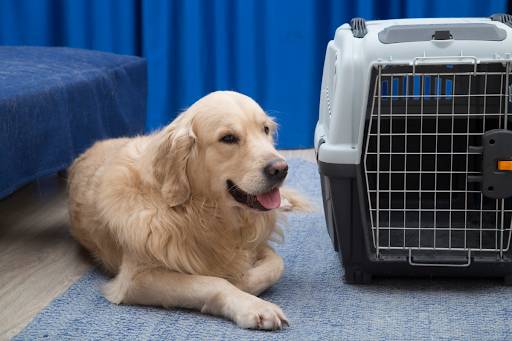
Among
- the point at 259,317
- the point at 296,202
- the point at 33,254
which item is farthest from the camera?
the point at 296,202

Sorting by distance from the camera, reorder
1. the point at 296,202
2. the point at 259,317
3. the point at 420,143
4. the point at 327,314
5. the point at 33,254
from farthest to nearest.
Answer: the point at 296,202, the point at 33,254, the point at 420,143, the point at 327,314, the point at 259,317

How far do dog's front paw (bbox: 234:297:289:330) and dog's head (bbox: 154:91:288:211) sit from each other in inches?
9.2

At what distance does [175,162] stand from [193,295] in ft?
1.00

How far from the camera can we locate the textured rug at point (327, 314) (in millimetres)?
1522

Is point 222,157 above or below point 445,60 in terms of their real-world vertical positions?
below

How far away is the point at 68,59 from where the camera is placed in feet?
8.47

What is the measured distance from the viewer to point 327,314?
1.63 meters

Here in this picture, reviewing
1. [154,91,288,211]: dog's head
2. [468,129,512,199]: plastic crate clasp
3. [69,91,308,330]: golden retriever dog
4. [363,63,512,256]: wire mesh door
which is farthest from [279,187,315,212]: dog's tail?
[468,129,512,199]: plastic crate clasp

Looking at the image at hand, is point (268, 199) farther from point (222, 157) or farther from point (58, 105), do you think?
point (58, 105)

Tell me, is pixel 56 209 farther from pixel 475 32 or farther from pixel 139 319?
pixel 475 32

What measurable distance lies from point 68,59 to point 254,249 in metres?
1.16

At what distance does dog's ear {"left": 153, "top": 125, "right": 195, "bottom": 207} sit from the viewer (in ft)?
5.50

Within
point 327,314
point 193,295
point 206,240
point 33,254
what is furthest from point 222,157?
point 33,254

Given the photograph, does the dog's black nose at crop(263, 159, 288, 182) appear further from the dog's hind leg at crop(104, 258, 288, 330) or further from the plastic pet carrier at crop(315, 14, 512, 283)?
the dog's hind leg at crop(104, 258, 288, 330)
